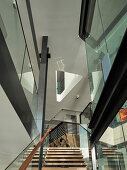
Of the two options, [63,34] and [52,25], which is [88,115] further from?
[52,25]

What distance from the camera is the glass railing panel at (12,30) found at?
204 cm

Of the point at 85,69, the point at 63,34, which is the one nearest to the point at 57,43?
the point at 63,34

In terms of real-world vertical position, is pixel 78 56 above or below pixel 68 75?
below

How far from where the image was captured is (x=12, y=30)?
236 centimetres

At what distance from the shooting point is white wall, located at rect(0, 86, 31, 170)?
7.69 feet

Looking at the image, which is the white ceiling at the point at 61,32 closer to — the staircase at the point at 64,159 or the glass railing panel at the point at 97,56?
the glass railing panel at the point at 97,56

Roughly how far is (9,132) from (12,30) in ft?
6.25

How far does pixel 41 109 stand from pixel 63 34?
10.4 ft

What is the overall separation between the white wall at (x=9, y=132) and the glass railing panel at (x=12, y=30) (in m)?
0.66

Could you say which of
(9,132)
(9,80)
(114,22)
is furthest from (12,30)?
(9,132)

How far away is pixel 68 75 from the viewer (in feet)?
38.0

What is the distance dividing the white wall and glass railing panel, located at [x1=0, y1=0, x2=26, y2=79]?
66 centimetres

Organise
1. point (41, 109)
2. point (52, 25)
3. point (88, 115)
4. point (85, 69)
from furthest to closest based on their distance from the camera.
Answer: point (85, 69)
point (88, 115)
point (52, 25)
point (41, 109)

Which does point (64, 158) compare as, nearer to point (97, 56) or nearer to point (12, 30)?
point (97, 56)
